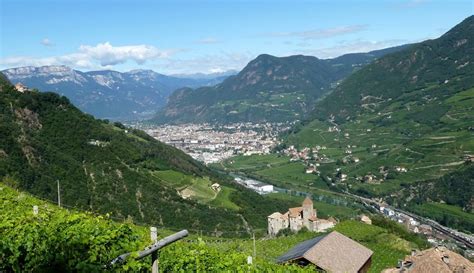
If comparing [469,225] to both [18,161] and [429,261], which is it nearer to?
[429,261]

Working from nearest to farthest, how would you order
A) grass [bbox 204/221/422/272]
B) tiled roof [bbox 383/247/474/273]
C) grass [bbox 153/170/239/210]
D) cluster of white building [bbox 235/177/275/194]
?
1. tiled roof [bbox 383/247/474/273]
2. grass [bbox 204/221/422/272]
3. grass [bbox 153/170/239/210]
4. cluster of white building [bbox 235/177/275/194]

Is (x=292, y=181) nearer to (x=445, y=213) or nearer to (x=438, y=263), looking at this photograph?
(x=445, y=213)

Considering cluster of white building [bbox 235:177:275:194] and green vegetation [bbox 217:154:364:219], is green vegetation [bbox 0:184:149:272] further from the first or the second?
cluster of white building [bbox 235:177:275:194]

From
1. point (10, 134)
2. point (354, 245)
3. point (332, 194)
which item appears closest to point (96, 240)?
point (354, 245)

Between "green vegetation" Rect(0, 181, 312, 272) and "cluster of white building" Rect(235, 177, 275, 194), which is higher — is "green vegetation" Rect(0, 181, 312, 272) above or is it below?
above

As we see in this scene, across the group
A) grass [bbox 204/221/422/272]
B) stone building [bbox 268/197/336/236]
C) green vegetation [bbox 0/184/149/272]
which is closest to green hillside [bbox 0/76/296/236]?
stone building [bbox 268/197/336/236]

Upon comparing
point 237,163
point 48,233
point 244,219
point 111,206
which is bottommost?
point 237,163
